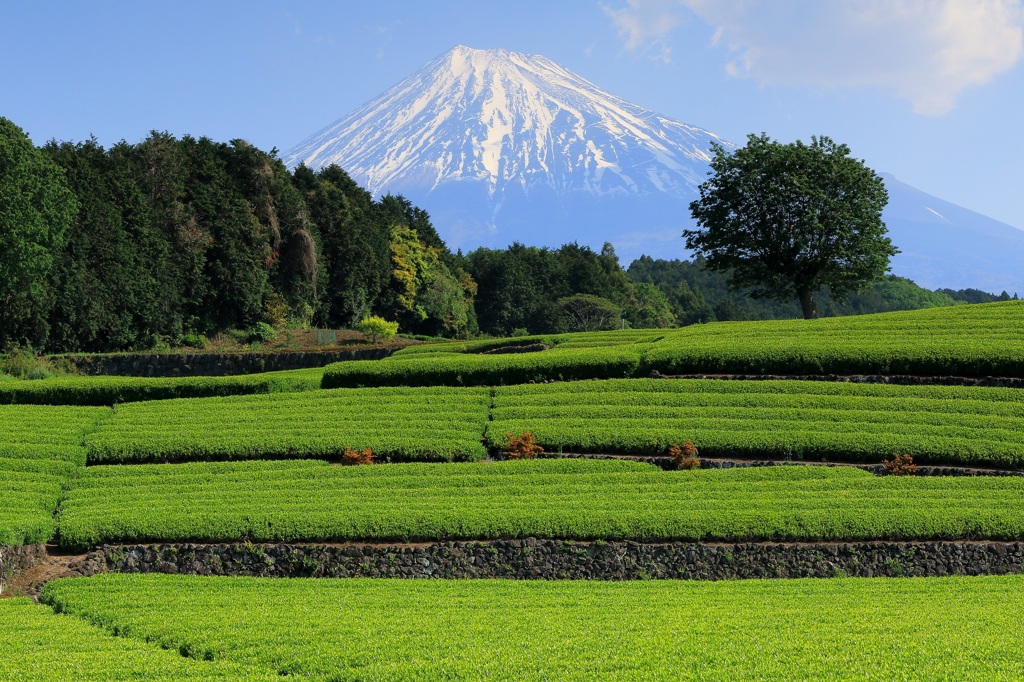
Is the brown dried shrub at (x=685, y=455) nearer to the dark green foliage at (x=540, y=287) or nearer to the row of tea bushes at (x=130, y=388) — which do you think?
the row of tea bushes at (x=130, y=388)

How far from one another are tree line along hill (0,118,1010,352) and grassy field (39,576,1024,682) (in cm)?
3775

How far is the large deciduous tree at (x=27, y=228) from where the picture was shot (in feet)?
153

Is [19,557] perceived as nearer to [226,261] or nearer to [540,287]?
[226,261]

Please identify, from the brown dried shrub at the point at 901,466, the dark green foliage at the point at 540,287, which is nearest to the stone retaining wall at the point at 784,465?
the brown dried shrub at the point at 901,466

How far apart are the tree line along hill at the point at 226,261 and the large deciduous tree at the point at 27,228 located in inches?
3.0

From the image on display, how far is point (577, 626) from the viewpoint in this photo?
13.1m

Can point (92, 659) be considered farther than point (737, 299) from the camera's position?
No

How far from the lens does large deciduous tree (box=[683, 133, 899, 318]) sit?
164 feet

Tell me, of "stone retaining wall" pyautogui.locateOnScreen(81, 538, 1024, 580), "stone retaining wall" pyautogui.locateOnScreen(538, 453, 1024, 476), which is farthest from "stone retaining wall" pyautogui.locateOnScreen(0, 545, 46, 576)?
"stone retaining wall" pyautogui.locateOnScreen(538, 453, 1024, 476)

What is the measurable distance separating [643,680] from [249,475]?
14.5m

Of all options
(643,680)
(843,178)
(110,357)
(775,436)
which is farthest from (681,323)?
(643,680)

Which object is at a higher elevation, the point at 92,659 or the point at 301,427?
the point at 301,427

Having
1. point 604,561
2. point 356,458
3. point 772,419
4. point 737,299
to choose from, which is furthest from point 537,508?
point 737,299

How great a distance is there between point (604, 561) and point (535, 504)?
2.09 meters
